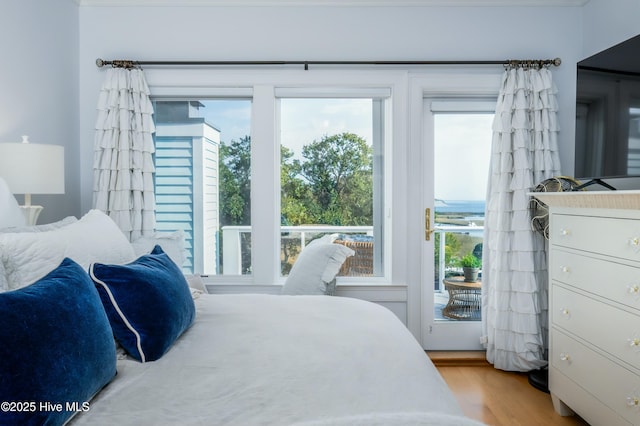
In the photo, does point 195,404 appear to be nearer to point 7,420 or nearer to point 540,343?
point 7,420

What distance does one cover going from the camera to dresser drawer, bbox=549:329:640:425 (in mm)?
1845

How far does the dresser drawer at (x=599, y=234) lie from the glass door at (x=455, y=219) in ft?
3.04

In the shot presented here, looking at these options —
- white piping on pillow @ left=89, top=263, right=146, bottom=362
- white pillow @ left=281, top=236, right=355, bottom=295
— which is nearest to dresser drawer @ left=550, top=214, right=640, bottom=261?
white pillow @ left=281, top=236, right=355, bottom=295

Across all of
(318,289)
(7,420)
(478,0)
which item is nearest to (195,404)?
(7,420)

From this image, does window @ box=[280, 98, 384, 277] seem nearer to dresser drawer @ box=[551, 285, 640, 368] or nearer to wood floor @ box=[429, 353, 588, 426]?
wood floor @ box=[429, 353, 588, 426]

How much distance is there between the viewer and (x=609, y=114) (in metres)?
2.41

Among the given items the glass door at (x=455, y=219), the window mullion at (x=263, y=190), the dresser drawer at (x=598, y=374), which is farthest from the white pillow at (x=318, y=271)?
the dresser drawer at (x=598, y=374)

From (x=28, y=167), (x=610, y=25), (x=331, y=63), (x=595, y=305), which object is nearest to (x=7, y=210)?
(x=28, y=167)

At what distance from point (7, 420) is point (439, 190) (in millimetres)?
3039

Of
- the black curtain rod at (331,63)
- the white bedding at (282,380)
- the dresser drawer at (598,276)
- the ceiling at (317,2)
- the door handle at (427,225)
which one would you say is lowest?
the white bedding at (282,380)

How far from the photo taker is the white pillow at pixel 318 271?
8.71 ft

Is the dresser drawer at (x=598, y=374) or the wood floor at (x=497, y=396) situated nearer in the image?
the dresser drawer at (x=598, y=374)

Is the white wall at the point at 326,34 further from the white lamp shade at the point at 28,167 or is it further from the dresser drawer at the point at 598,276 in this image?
the dresser drawer at the point at 598,276

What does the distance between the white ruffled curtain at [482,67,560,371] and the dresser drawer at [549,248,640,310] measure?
0.52 metres
